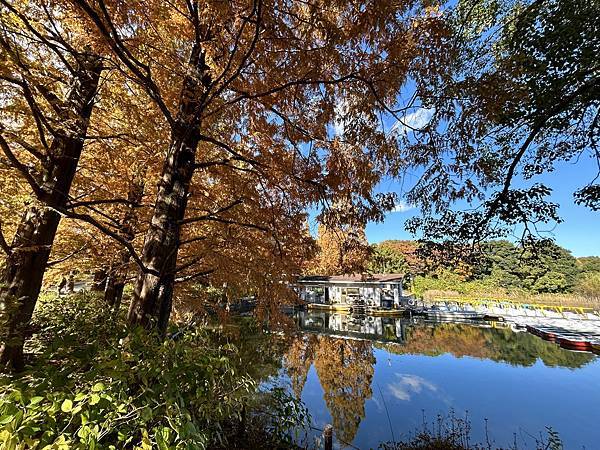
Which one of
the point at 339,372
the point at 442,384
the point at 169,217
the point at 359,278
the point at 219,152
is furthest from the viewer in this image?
the point at 359,278

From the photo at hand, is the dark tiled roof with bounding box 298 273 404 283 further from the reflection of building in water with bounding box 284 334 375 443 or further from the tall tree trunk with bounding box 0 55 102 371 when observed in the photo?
the tall tree trunk with bounding box 0 55 102 371

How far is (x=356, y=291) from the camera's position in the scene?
2553cm

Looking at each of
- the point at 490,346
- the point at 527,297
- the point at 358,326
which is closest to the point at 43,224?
the point at 490,346

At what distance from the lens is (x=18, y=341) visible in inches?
74.5

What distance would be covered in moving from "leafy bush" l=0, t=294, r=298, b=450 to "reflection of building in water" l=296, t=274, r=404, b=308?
69.6ft

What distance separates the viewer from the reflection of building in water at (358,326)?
15.1m

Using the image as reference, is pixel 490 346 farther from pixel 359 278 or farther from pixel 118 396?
pixel 118 396

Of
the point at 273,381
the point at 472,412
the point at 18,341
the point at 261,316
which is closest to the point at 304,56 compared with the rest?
the point at 18,341

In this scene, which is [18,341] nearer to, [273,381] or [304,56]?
[304,56]

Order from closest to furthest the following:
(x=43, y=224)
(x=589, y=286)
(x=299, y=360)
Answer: (x=43, y=224), (x=299, y=360), (x=589, y=286)

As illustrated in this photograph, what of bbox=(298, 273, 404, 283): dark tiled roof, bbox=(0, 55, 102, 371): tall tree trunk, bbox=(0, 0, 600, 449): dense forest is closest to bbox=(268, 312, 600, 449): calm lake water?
bbox=(0, 0, 600, 449): dense forest

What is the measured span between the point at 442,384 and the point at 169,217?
32.5 ft

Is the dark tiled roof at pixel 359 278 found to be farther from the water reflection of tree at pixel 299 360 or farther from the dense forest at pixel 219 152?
the dense forest at pixel 219 152

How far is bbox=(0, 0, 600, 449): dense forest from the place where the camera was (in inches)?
65.3
